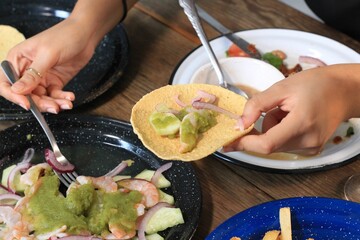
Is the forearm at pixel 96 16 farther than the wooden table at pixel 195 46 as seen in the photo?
Yes

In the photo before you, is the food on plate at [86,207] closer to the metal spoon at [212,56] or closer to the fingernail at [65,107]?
the fingernail at [65,107]

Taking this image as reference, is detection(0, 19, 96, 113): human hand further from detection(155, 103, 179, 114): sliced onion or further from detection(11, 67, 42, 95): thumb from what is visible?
detection(155, 103, 179, 114): sliced onion

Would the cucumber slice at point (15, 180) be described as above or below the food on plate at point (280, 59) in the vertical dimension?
below

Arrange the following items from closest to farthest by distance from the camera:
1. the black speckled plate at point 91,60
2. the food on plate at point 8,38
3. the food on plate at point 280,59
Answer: the black speckled plate at point 91,60 < the food on plate at point 280,59 < the food on plate at point 8,38

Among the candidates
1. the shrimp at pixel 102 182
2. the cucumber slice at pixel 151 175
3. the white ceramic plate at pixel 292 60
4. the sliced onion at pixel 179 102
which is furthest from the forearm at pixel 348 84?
the shrimp at pixel 102 182

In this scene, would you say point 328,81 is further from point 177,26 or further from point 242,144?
point 177,26

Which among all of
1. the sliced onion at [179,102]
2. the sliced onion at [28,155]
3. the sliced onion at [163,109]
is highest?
the sliced onion at [179,102]
